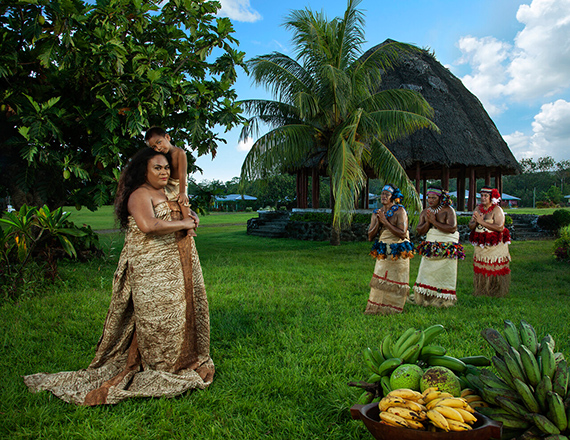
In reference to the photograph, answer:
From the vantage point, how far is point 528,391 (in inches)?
61.1

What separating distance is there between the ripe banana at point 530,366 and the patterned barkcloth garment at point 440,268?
3988mm

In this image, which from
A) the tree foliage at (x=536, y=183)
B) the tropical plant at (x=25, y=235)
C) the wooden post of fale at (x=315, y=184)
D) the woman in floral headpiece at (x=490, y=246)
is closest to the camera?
the tropical plant at (x=25, y=235)

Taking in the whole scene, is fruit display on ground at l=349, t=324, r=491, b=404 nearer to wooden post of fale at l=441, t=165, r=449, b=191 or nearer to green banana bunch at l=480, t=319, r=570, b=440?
green banana bunch at l=480, t=319, r=570, b=440

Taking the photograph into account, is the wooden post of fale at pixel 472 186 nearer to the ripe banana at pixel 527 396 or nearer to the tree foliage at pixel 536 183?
the ripe banana at pixel 527 396

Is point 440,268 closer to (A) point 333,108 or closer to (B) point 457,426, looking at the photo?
(B) point 457,426

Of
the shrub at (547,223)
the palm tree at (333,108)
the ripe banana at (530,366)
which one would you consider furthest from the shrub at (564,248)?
the ripe banana at (530,366)

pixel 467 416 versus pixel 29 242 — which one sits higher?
pixel 29 242

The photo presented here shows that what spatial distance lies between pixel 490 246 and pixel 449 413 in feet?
17.6

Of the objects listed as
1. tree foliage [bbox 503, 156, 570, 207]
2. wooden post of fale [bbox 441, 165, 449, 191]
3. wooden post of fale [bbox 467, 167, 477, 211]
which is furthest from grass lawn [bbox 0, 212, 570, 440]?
tree foliage [bbox 503, 156, 570, 207]

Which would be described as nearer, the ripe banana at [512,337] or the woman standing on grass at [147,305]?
the ripe banana at [512,337]

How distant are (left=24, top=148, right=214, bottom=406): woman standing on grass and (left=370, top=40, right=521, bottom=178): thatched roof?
41.5 feet

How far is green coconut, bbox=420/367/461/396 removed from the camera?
170 centimetres

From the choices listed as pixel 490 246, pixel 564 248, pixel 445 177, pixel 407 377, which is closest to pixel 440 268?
pixel 490 246

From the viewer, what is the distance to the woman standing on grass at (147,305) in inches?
118
